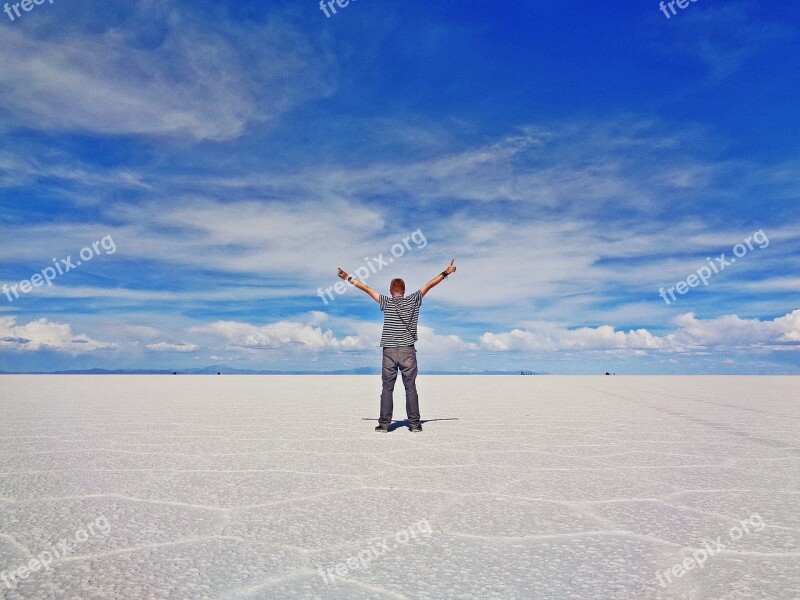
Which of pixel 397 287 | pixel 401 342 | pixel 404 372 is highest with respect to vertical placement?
pixel 397 287

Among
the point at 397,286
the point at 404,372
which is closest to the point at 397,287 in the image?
the point at 397,286

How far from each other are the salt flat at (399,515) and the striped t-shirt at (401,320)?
91 cm

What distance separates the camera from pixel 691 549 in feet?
7.23

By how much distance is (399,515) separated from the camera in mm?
2666

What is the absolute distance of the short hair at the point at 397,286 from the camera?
5.82 meters

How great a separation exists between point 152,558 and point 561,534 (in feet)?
5.01

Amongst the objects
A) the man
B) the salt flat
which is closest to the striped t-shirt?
the man

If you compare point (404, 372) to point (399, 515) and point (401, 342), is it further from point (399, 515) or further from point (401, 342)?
point (399, 515)

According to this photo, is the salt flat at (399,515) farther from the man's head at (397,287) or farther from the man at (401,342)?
the man's head at (397,287)

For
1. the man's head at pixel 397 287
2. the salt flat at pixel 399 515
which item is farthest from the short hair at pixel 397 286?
the salt flat at pixel 399 515

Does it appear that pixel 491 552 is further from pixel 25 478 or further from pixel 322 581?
pixel 25 478

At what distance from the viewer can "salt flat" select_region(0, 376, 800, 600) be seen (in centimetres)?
188

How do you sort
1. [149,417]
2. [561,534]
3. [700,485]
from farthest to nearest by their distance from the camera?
1. [149,417]
2. [700,485]
3. [561,534]

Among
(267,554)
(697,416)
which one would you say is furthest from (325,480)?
(697,416)
